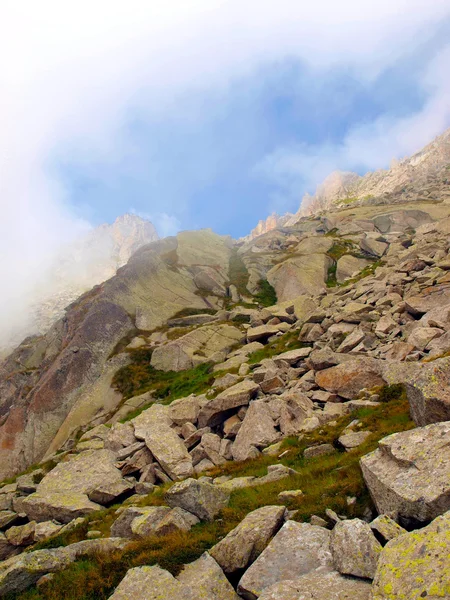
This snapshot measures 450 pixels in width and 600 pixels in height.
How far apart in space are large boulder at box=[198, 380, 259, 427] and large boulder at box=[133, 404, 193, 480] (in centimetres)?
244

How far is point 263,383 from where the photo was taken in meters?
29.0

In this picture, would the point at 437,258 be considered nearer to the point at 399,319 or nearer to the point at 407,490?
the point at 399,319

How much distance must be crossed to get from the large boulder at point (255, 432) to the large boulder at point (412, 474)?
12.3 meters

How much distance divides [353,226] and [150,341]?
261ft

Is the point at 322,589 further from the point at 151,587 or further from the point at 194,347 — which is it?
the point at 194,347

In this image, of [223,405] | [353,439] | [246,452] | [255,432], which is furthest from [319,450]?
[223,405]

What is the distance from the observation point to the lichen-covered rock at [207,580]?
8516 millimetres

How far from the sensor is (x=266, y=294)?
281 feet

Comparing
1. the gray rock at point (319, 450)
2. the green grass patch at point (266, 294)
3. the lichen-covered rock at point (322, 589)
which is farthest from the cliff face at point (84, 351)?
the lichen-covered rock at point (322, 589)

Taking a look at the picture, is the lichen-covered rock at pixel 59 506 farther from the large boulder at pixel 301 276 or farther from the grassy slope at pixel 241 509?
the large boulder at pixel 301 276

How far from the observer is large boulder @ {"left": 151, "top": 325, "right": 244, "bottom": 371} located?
5306 centimetres

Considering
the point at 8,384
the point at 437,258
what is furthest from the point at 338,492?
the point at 8,384

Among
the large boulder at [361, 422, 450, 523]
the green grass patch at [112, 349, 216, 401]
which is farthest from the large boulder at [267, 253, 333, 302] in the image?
the large boulder at [361, 422, 450, 523]

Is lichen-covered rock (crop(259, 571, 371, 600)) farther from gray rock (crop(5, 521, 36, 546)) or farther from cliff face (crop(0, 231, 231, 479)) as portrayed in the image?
cliff face (crop(0, 231, 231, 479))
